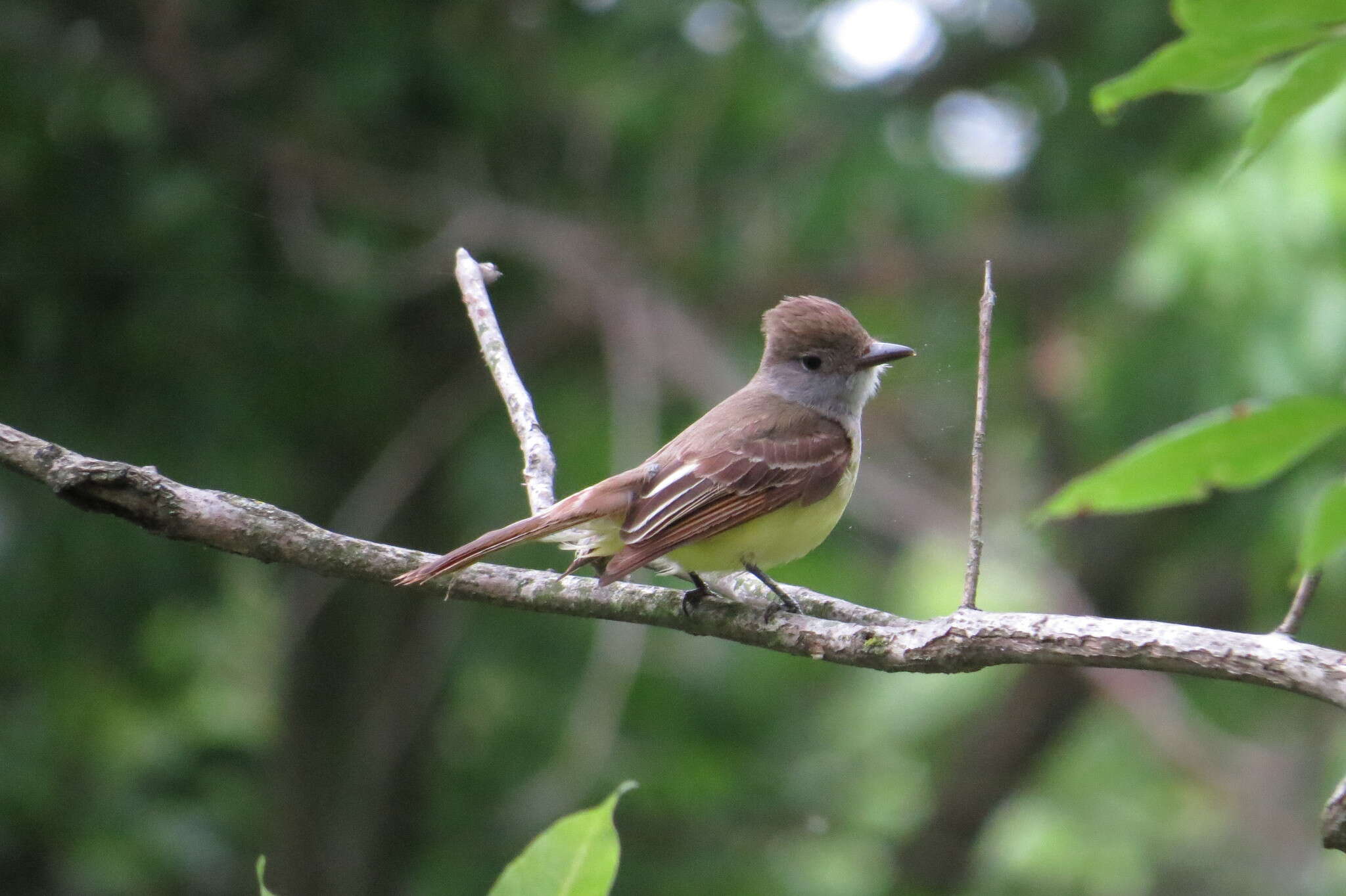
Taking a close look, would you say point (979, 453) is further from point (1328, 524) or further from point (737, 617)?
point (1328, 524)

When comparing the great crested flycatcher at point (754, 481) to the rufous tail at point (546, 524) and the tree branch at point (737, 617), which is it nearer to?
the rufous tail at point (546, 524)

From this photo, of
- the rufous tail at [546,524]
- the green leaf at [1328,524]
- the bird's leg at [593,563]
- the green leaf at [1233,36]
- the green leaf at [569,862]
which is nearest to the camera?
the green leaf at [1328,524]

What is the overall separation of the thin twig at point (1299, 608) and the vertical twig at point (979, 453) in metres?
0.52

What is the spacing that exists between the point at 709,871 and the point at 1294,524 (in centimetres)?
370

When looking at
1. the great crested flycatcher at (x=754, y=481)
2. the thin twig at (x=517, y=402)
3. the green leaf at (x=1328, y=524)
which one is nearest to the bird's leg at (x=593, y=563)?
the great crested flycatcher at (x=754, y=481)

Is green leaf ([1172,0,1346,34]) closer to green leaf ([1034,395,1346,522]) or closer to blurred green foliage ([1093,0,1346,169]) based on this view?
blurred green foliage ([1093,0,1346,169])

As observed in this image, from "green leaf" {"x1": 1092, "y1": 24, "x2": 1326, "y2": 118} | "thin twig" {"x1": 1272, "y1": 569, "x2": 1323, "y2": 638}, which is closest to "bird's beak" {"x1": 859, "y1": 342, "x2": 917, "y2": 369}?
"thin twig" {"x1": 1272, "y1": 569, "x2": 1323, "y2": 638}

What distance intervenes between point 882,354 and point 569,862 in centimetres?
295

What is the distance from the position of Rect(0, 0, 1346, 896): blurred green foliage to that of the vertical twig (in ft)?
7.28

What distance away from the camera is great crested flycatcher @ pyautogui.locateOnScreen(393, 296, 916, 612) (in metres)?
3.53

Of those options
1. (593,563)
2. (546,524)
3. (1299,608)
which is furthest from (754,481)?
(1299,608)

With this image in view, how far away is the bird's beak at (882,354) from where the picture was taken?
14.5 ft

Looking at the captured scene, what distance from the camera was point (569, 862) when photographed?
5.98 ft

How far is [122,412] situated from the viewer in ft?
21.2
